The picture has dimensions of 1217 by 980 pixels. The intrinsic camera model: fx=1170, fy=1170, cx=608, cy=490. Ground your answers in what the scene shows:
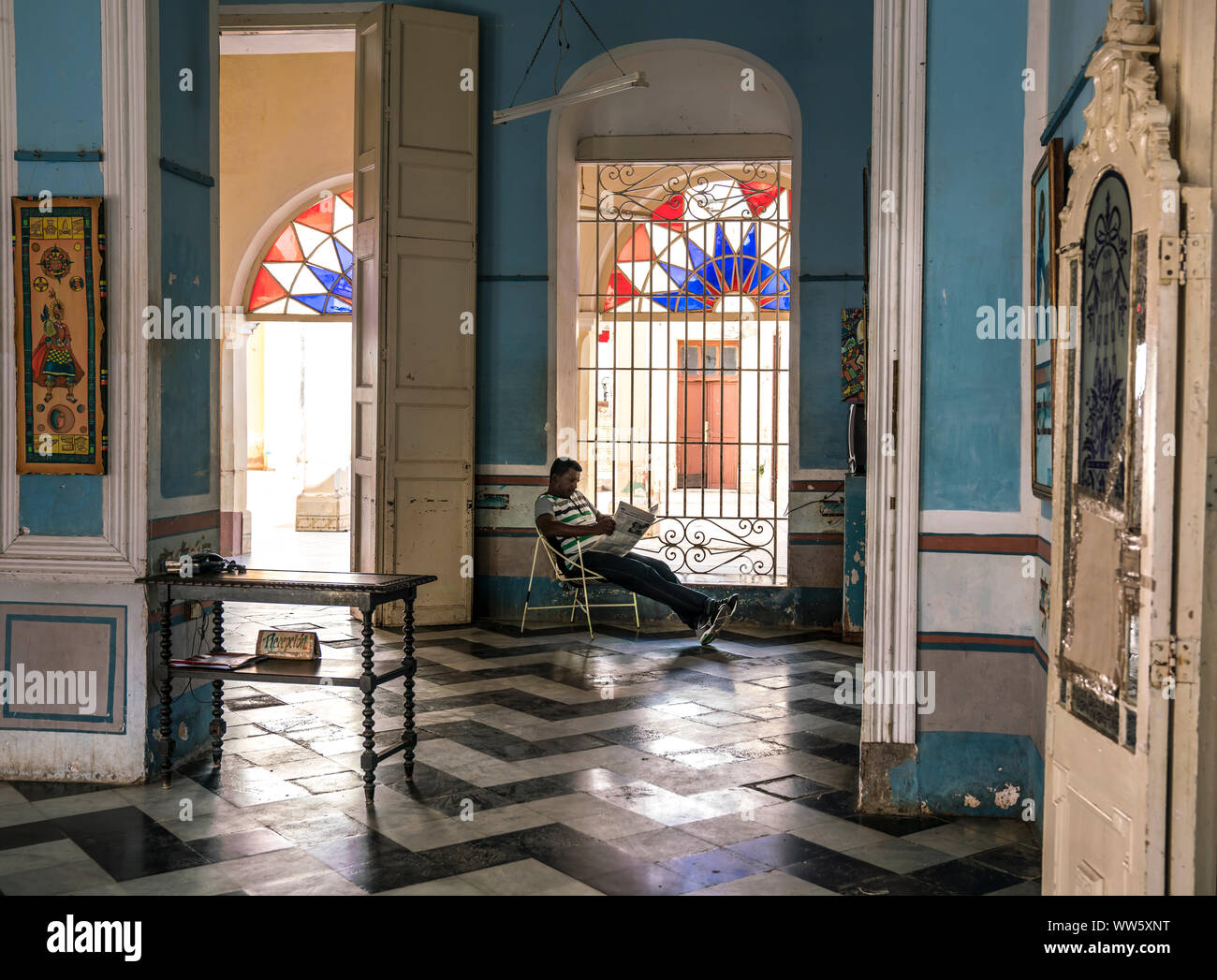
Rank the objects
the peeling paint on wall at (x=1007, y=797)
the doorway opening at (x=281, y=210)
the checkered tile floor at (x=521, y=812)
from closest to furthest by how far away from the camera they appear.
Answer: the checkered tile floor at (x=521, y=812), the peeling paint on wall at (x=1007, y=797), the doorway opening at (x=281, y=210)

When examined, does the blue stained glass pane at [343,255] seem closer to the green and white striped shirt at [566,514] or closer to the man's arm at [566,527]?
the green and white striped shirt at [566,514]

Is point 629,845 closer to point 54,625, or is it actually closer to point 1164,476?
point 1164,476

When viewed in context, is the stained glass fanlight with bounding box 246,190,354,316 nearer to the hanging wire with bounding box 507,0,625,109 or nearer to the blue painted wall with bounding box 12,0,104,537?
the hanging wire with bounding box 507,0,625,109

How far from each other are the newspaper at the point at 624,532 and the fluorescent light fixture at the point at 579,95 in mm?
2642

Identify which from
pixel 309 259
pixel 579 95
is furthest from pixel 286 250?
pixel 579 95

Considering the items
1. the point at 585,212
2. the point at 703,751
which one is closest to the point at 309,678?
the point at 703,751

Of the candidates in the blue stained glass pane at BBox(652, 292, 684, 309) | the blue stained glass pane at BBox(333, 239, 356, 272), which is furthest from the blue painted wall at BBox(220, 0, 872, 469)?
the blue stained glass pane at BBox(333, 239, 356, 272)

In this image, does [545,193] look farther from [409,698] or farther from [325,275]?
[409,698]

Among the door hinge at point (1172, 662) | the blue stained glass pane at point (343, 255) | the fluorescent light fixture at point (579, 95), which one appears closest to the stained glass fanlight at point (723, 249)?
the fluorescent light fixture at point (579, 95)

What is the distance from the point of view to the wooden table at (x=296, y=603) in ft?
15.4

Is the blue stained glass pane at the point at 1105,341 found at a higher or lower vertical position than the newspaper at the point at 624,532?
higher

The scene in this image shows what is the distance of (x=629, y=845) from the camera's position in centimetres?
416

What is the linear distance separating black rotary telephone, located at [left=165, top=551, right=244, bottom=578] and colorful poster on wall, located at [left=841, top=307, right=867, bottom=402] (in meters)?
4.48

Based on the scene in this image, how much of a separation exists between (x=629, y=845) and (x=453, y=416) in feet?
16.1
